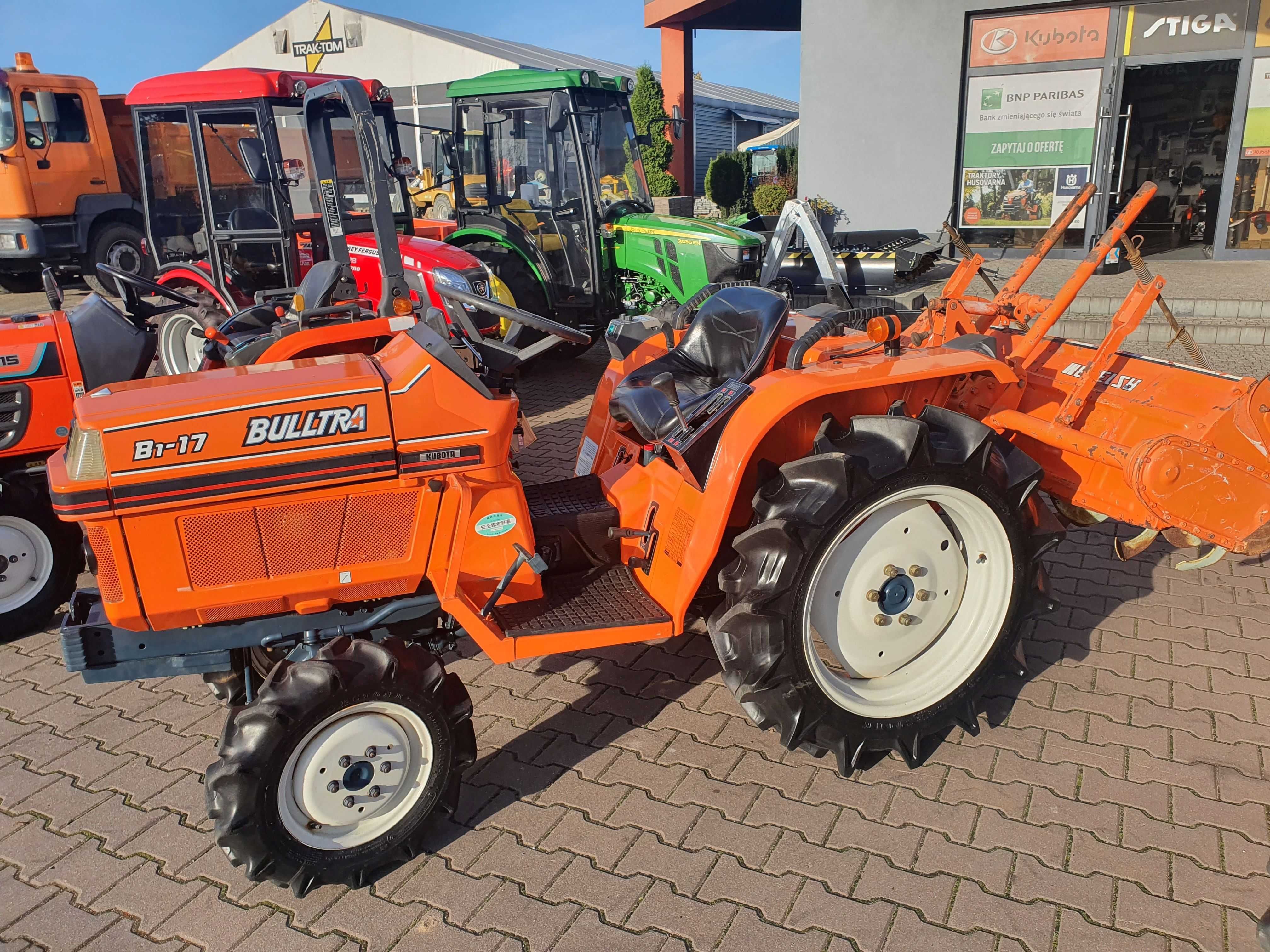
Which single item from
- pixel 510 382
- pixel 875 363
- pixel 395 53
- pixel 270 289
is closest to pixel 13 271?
pixel 270 289

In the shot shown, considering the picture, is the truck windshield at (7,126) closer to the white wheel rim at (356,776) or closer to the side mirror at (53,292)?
the side mirror at (53,292)

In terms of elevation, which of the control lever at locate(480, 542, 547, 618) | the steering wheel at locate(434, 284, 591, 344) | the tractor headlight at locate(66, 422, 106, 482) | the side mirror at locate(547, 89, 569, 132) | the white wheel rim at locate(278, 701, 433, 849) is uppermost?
the side mirror at locate(547, 89, 569, 132)

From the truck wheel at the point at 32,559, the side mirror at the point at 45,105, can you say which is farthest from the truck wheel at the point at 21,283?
the truck wheel at the point at 32,559

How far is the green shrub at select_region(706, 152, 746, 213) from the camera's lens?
18.0m

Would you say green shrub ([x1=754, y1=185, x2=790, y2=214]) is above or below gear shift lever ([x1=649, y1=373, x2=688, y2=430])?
above

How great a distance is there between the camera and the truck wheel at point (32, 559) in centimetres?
337

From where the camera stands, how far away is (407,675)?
221 cm

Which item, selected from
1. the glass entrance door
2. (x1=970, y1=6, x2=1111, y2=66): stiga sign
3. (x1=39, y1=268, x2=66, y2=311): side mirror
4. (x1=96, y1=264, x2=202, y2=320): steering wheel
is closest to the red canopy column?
(x1=970, y1=6, x2=1111, y2=66): stiga sign

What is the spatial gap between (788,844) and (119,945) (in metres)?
1.57

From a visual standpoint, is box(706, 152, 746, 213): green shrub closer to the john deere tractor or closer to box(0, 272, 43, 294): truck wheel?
the john deere tractor

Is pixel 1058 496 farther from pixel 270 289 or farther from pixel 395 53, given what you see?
pixel 395 53

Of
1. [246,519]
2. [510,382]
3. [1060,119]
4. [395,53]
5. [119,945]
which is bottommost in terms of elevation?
[119,945]

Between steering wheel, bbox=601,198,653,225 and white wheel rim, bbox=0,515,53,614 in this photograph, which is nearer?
white wheel rim, bbox=0,515,53,614

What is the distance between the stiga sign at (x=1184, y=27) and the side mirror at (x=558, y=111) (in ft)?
20.3
